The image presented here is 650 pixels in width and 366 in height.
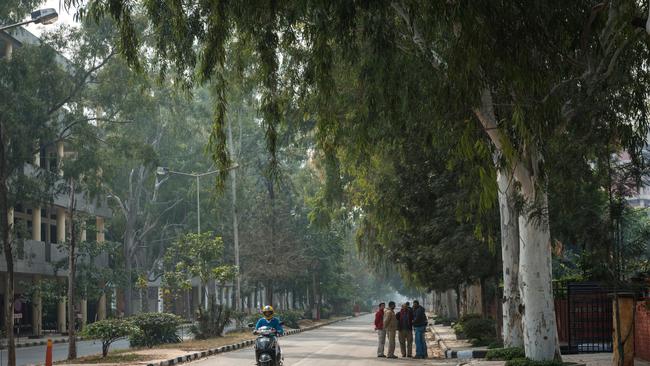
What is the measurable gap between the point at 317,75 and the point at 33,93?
33272mm

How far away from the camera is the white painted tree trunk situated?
18297 mm

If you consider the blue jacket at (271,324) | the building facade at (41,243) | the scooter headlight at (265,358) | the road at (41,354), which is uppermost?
the building facade at (41,243)

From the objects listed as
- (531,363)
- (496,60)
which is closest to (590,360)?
(531,363)

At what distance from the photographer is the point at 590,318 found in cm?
2562

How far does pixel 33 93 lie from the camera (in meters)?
45.1

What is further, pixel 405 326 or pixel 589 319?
pixel 405 326

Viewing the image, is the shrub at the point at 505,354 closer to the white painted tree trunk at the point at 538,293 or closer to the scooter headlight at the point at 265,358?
the white painted tree trunk at the point at 538,293

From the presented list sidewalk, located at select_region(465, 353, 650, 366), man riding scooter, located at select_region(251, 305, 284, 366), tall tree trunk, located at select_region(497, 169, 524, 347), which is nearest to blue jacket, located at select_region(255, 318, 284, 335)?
man riding scooter, located at select_region(251, 305, 284, 366)

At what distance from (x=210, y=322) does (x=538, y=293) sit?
26.2m

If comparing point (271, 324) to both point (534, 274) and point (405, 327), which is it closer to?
point (534, 274)

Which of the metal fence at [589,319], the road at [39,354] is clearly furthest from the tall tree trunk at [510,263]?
the road at [39,354]

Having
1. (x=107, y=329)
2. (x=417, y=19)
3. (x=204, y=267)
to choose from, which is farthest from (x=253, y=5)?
(x=204, y=267)

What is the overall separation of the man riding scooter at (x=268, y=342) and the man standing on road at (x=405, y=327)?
414 inches

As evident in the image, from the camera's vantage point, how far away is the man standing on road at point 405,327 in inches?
1172
